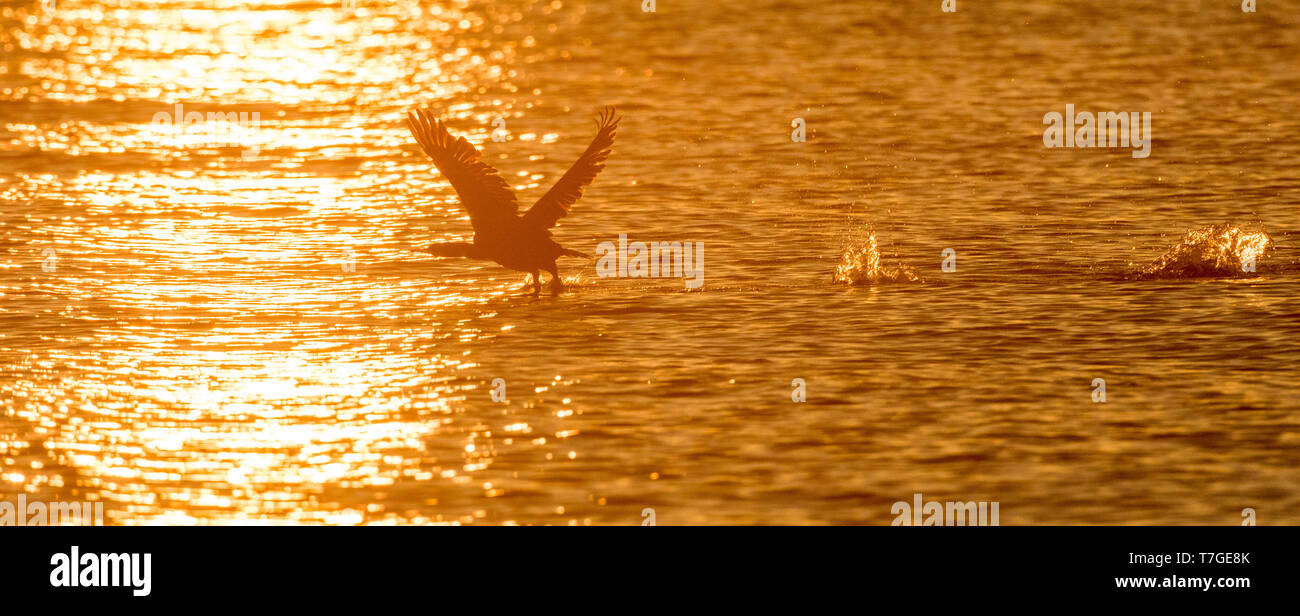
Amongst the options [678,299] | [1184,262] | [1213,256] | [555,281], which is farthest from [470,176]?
[1213,256]

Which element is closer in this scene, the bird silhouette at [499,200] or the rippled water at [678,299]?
the rippled water at [678,299]

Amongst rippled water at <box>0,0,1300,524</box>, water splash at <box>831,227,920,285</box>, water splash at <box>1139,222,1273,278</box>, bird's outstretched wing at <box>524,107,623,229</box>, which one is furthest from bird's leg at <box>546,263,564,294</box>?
water splash at <box>1139,222,1273,278</box>

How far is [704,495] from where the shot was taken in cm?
1256

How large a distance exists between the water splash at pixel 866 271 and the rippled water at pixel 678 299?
0.08 m

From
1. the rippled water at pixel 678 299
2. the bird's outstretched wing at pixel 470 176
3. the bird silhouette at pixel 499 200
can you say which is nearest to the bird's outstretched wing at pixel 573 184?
the bird silhouette at pixel 499 200

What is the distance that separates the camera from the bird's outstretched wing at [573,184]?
16688 millimetres

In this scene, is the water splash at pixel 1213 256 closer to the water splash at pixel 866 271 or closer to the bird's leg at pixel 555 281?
the water splash at pixel 866 271

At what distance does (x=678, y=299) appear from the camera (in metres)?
17.8

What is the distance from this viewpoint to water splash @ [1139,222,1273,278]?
60.8 ft

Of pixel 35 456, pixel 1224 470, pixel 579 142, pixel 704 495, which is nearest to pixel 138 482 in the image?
pixel 35 456

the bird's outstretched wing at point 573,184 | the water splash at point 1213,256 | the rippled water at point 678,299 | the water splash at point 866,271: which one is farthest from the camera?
the water splash at point 1213,256

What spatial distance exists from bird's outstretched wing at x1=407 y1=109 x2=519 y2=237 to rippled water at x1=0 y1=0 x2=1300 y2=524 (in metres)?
0.83

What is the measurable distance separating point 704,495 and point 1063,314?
543 centimetres

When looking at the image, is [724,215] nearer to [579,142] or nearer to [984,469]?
[579,142]
